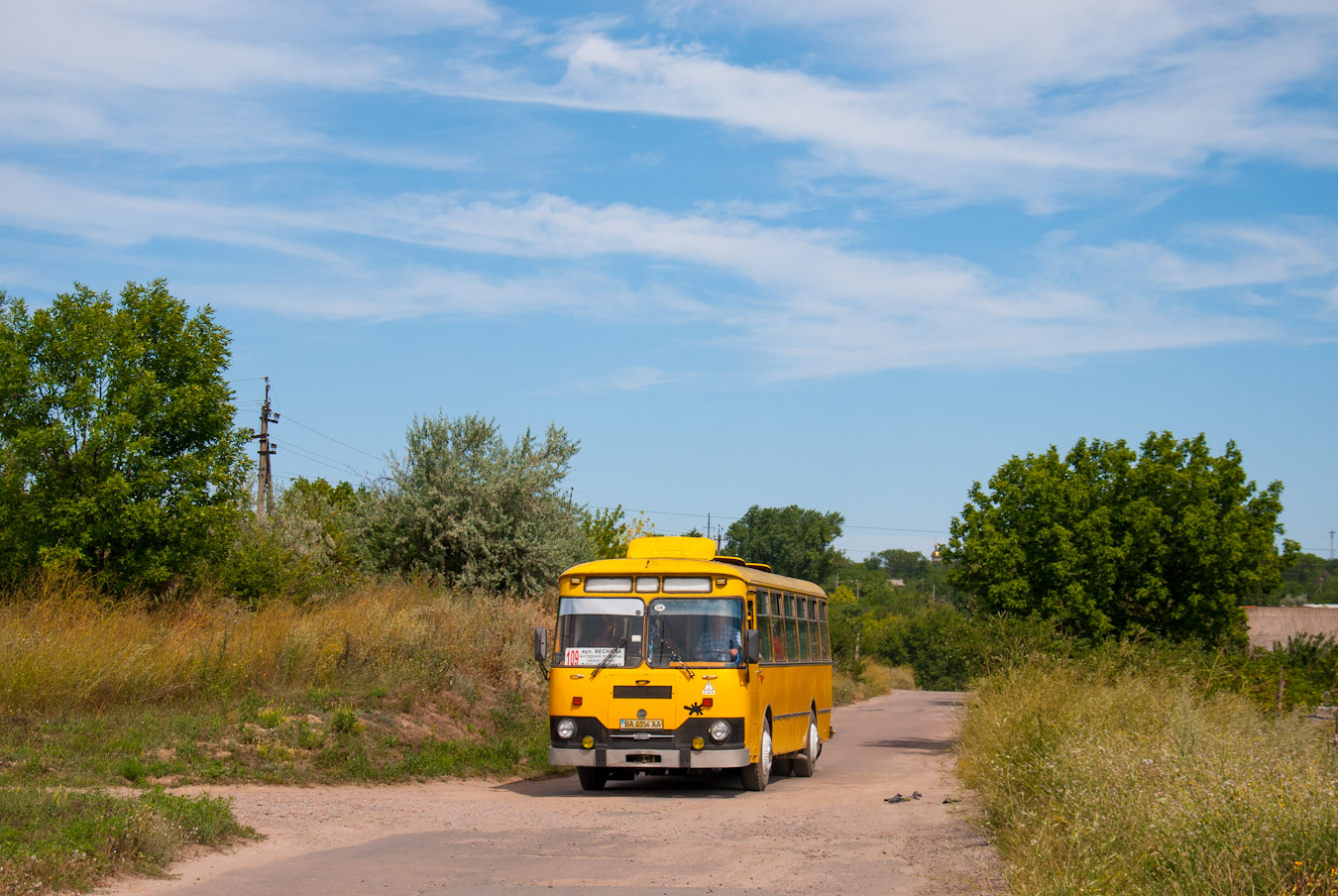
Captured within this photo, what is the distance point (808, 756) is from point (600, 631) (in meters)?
5.76

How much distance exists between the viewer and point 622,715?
15.2 m

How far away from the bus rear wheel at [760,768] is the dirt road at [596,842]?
Result: 12.3 inches

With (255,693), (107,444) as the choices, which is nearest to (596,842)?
(255,693)

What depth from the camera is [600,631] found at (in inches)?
619

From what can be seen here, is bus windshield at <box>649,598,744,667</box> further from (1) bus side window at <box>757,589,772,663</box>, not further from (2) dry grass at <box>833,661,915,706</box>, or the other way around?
(2) dry grass at <box>833,661,915,706</box>

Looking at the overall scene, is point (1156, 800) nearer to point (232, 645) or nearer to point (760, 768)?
point (760, 768)

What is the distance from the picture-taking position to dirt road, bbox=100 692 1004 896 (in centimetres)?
880

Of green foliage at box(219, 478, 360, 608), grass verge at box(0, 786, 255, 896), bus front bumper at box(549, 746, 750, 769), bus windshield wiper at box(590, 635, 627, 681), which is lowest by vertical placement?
bus front bumper at box(549, 746, 750, 769)

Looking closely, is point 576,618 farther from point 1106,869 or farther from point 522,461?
point 522,461

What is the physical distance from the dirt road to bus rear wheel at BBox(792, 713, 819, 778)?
2298mm

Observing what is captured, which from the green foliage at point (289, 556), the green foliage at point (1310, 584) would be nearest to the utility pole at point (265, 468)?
the green foliage at point (289, 556)

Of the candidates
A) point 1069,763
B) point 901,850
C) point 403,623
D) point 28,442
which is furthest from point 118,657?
point 1069,763

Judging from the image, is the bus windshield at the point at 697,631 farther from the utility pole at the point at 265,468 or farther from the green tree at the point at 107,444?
the utility pole at the point at 265,468

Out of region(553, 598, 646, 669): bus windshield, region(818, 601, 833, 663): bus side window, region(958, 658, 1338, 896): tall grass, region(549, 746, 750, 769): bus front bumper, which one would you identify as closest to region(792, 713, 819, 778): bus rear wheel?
region(818, 601, 833, 663): bus side window
